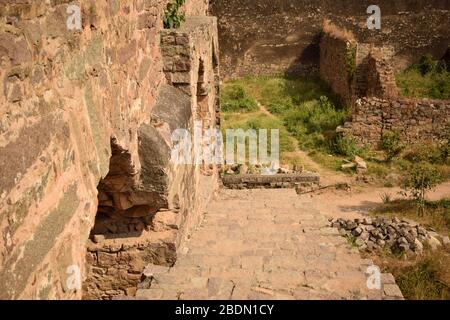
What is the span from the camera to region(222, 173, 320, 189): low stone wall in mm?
10164

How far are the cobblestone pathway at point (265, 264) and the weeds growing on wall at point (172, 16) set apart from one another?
2.35 meters

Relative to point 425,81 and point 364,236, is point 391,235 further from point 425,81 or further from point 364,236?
point 425,81

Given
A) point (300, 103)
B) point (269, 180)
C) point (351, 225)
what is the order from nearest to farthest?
point (351, 225) < point (269, 180) < point (300, 103)

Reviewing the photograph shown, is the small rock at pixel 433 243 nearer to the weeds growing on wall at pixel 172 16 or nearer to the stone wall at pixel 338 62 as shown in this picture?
the weeds growing on wall at pixel 172 16

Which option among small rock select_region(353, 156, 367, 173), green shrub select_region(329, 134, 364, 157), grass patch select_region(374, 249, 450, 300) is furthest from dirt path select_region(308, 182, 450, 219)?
grass patch select_region(374, 249, 450, 300)

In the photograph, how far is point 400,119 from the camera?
40.7 feet

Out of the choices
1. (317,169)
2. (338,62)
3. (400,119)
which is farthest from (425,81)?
(317,169)

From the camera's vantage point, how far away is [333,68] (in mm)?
16703

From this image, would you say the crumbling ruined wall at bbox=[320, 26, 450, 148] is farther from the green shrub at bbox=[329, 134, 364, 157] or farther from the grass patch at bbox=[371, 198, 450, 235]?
the grass patch at bbox=[371, 198, 450, 235]

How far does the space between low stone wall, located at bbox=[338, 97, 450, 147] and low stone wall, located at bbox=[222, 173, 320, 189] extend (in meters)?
2.68

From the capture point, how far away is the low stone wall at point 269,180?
33.3 ft

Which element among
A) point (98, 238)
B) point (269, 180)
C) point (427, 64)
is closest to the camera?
point (98, 238)

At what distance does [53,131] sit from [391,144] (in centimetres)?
1079
